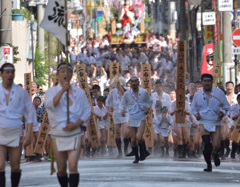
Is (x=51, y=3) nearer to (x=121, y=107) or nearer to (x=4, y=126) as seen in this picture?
(x=4, y=126)

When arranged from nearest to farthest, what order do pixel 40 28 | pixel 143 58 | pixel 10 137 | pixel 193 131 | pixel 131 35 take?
pixel 10 137 → pixel 193 131 → pixel 40 28 → pixel 143 58 → pixel 131 35

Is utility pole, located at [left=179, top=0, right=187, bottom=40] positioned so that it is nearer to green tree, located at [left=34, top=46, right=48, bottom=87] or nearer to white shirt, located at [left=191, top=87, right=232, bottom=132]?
green tree, located at [left=34, top=46, right=48, bottom=87]

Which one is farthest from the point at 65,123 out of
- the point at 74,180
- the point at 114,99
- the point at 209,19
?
the point at 209,19

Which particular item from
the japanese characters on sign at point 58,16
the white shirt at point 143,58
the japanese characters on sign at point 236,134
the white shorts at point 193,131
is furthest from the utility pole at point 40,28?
the japanese characters on sign at point 58,16

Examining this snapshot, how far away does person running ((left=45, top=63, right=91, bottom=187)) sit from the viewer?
10141mm

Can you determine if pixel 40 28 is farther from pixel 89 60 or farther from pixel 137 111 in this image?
pixel 137 111

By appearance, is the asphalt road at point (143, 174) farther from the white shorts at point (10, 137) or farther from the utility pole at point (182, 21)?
the utility pole at point (182, 21)

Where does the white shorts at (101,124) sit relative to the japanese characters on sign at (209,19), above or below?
below

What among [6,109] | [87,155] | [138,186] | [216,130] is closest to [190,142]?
[87,155]

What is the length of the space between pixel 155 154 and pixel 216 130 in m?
6.08

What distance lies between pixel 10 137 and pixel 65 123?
2.86ft

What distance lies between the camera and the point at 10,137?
1063 cm

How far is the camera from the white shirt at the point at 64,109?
10.3m

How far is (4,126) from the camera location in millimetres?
10664
